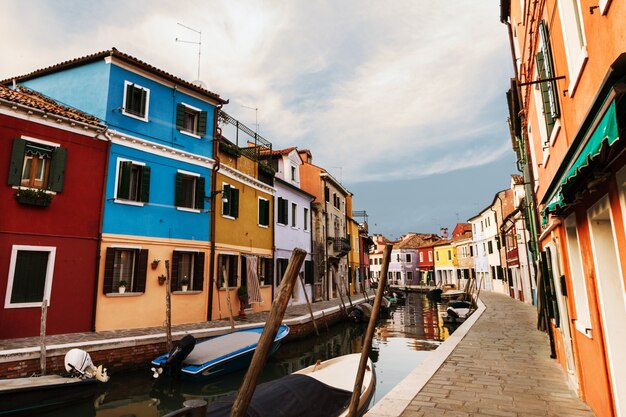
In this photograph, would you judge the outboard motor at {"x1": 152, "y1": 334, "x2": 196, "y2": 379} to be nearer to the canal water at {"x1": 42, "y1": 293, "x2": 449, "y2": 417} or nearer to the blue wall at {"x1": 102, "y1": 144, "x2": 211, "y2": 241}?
the canal water at {"x1": 42, "y1": 293, "x2": 449, "y2": 417}

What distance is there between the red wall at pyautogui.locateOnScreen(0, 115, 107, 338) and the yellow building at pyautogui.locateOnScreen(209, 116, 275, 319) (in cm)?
476

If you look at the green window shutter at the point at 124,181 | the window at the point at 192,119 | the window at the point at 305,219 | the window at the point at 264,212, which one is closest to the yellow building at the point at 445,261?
the window at the point at 305,219

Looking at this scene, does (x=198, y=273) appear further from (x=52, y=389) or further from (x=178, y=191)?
(x=52, y=389)

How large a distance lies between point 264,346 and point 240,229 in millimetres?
15669

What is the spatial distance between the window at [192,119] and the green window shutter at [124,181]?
3050mm

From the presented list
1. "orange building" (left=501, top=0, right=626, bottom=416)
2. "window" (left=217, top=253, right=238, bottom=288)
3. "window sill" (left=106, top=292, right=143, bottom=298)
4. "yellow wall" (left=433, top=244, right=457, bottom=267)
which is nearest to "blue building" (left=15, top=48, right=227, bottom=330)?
"window sill" (left=106, top=292, right=143, bottom=298)

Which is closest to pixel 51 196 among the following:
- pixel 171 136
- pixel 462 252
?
pixel 171 136

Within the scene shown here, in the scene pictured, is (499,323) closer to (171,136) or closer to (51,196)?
(171,136)

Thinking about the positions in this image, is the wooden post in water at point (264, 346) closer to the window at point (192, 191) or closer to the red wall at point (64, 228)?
the red wall at point (64, 228)

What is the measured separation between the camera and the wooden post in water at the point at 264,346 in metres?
2.92

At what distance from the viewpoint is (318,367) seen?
805 centimetres

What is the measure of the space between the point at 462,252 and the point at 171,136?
42.9 m

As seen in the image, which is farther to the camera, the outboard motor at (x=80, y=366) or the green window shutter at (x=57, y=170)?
the green window shutter at (x=57, y=170)

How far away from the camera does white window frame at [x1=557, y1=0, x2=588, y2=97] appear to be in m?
4.24
